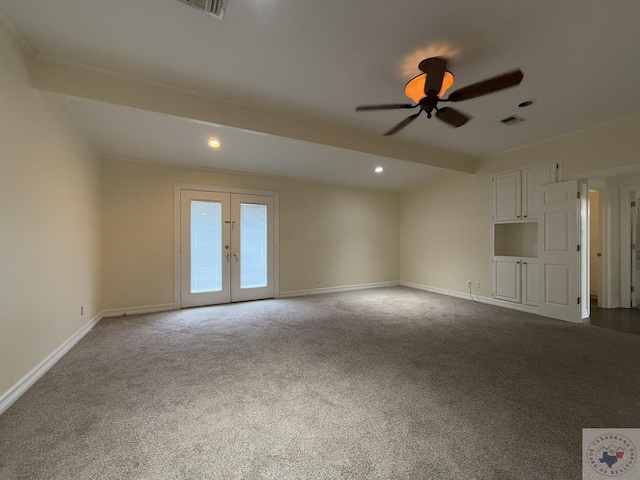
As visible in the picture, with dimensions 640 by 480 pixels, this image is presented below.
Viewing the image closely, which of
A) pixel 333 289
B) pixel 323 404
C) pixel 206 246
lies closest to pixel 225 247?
pixel 206 246

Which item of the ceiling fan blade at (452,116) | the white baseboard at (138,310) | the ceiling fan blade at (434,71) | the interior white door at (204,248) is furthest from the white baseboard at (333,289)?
the ceiling fan blade at (434,71)

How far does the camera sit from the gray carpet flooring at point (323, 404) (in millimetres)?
A: 1377

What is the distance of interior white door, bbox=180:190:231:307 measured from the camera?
4.63 meters

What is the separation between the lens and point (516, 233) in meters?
4.96

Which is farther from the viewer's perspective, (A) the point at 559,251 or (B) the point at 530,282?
(B) the point at 530,282

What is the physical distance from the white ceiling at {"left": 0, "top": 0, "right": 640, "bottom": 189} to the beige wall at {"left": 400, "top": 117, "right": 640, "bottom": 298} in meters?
0.39

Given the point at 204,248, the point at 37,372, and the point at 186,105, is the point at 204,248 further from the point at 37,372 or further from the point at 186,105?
the point at 37,372

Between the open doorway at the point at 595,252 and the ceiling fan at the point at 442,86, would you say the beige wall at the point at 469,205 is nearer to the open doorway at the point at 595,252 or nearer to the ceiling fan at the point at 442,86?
the open doorway at the point at 595,252

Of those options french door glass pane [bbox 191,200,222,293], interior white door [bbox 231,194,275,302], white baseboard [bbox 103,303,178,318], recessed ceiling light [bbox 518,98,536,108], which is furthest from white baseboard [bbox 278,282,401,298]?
recessed ceiling light [bbox 518,98,536,108]

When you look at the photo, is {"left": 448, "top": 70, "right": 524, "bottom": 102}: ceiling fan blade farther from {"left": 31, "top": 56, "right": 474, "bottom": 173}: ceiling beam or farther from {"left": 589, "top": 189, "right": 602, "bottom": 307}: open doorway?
{"left": 589, "top": 189, "right": 602, "bottom": 307}: open doorway

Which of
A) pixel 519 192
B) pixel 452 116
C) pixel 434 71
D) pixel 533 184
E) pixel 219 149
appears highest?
pixel 219 149

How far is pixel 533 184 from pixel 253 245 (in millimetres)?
5128

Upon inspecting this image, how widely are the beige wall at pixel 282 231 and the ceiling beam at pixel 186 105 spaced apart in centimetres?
202

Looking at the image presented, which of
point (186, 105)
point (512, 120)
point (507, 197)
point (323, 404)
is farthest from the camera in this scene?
point (507, 197)
